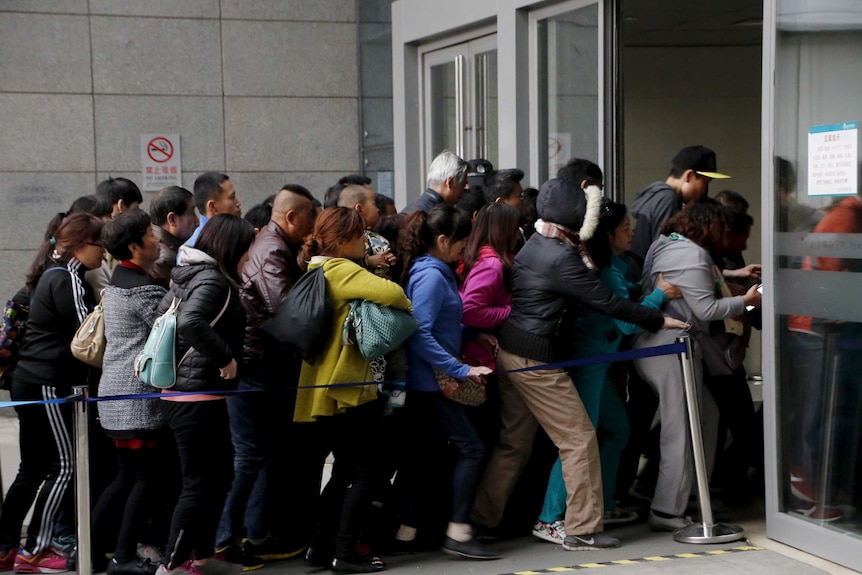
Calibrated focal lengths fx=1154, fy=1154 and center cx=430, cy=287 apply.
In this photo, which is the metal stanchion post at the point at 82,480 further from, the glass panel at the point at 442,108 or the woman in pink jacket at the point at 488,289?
the glass panel at the point at 442,108

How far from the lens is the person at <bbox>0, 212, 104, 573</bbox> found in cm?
581

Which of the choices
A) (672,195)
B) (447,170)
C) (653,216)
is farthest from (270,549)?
(672,195)

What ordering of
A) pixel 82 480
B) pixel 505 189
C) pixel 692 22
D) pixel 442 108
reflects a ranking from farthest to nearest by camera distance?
1. pixel 692 22
2. pixel 442 108
3. pixel 505 189
4. pixel 82 480

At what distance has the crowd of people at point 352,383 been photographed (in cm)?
550

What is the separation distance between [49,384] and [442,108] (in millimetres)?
6160

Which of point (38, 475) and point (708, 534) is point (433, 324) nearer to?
point (708, 534)

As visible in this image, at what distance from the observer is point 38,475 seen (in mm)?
5945

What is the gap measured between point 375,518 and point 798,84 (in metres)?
3.19

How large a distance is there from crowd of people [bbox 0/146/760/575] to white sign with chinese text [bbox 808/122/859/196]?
2.24ft

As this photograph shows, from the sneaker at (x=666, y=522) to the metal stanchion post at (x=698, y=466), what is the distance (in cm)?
17

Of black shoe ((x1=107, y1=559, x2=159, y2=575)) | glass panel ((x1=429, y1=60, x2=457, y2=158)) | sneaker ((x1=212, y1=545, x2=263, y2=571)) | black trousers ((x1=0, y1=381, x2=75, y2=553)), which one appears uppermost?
glass panel ((x1=429, y1=60, x2=457, y2=158))

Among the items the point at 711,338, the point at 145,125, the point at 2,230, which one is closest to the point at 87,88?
the point at 145,125

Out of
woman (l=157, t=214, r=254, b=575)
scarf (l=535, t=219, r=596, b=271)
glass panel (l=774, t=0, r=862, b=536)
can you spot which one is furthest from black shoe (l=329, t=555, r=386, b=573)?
glass panel (l=774, t=0, r=862, b=536)

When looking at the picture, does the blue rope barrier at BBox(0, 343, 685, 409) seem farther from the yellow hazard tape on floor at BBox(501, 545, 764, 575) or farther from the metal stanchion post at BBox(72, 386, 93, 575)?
the yellow hazard tape on floor at BBox(501, 545, 764, 575)
